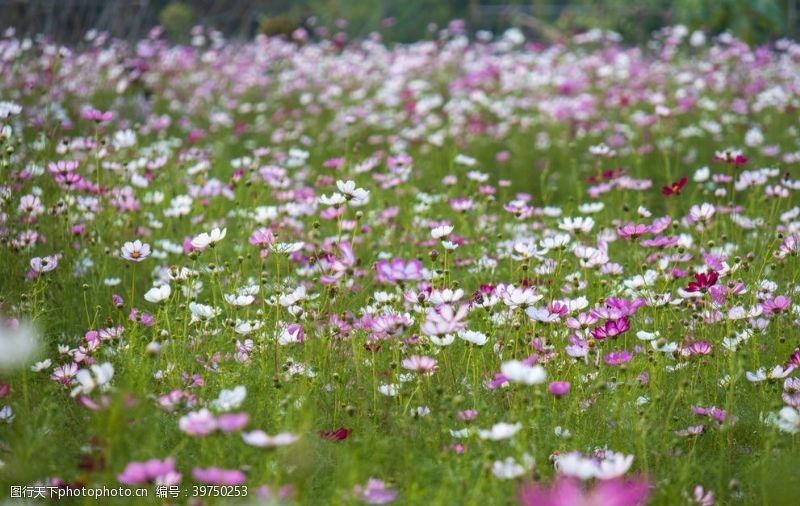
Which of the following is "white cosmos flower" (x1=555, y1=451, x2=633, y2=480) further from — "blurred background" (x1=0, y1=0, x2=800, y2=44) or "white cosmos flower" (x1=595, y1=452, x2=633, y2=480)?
"blurred background" (x1=0, y1=0, x2=800, y2=44)

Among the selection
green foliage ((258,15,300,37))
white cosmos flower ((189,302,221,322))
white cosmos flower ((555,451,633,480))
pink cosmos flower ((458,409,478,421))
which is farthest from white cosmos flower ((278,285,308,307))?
green foliage ((258,15,300,37))

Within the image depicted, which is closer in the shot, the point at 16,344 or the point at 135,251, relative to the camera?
the point at 16,344

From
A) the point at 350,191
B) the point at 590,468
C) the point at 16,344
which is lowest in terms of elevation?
the point at 590,468

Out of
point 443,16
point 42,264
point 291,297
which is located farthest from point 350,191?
point 443,16

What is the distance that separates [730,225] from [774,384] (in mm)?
1401

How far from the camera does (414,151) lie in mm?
5008

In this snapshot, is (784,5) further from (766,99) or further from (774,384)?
(774,384)

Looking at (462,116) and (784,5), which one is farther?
(784,5)

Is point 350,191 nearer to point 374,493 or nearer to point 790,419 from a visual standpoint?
point 374,493

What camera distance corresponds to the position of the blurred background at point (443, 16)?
8.85 metres

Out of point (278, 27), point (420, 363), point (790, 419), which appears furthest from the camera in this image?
point (278, 27)

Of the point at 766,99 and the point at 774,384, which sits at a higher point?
the point at 766,99

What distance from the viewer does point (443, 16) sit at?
13.2 m

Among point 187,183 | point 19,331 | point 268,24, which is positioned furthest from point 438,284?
point 268,24
